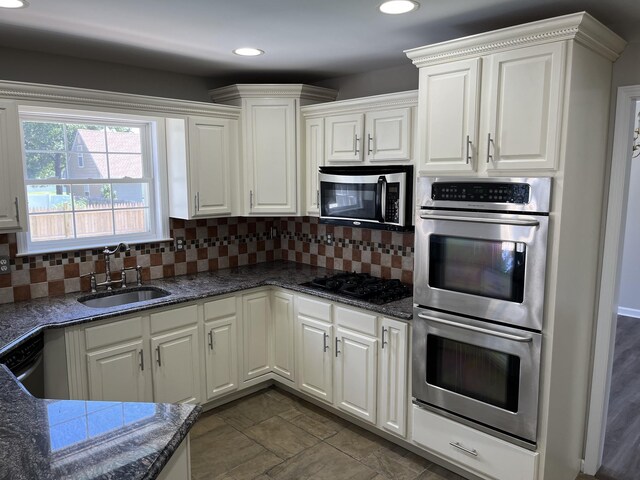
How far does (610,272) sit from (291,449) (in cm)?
207

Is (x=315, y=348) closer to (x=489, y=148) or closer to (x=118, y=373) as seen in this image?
(x=118, y=373)

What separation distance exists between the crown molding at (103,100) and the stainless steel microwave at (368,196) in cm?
93

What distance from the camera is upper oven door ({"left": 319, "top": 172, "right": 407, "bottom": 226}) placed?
2963 millimetres

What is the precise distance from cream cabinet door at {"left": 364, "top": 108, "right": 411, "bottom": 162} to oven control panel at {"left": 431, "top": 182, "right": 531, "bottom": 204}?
22.0 inches

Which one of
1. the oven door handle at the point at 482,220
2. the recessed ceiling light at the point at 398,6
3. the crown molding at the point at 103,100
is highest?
the recessed ceiling light at the point at 398,6

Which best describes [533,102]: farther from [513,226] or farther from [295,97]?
[295,97]

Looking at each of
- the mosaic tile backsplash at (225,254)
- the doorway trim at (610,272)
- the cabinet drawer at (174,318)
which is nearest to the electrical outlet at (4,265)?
the mosaic tile backsplash at (225,254)

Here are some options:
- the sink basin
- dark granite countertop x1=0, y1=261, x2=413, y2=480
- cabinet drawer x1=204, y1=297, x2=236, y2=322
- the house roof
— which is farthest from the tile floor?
the house roof

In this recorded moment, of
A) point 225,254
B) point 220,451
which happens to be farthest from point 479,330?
point 225,254

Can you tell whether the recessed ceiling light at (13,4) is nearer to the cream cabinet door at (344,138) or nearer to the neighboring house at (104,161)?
the neighboring house at (104,161)

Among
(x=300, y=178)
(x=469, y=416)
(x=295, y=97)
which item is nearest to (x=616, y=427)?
(x=469, y=416)

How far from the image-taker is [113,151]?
11.3ft

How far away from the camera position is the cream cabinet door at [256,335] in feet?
11.5

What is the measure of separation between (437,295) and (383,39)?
4.73 ft
